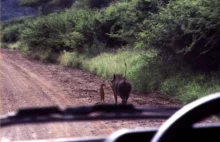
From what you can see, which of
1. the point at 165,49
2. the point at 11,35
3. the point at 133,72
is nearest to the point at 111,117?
the point at 165,49

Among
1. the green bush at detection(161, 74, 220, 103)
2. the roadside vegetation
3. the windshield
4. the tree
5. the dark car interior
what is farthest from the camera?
the tree

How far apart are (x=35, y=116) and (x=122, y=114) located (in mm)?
468

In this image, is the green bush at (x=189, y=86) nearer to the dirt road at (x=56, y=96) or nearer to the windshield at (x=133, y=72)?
the windshield at (x=133, y=72)

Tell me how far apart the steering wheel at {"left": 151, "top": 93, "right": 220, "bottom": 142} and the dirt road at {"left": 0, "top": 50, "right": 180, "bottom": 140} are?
21.9 feet

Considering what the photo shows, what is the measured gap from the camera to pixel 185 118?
220 centimetres

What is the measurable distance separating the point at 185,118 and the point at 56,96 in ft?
41.6

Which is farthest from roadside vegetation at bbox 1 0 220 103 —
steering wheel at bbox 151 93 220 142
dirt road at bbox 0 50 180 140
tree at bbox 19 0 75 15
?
tree at bbox 19 0 75 15

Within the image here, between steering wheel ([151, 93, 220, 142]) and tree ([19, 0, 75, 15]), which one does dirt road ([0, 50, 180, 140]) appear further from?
tree ([19, 0, 75, 15])

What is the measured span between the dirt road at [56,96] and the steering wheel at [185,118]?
6.66 meters

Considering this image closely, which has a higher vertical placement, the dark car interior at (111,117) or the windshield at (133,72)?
the dark car interior at (111,117)

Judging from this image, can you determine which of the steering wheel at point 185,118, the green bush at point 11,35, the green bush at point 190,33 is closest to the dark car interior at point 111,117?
the steering wheel at point 185,118

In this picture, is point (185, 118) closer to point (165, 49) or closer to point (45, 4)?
point (165, 49)

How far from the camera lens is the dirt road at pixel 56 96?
9.44 meters

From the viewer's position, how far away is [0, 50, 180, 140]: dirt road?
31.0 feet
